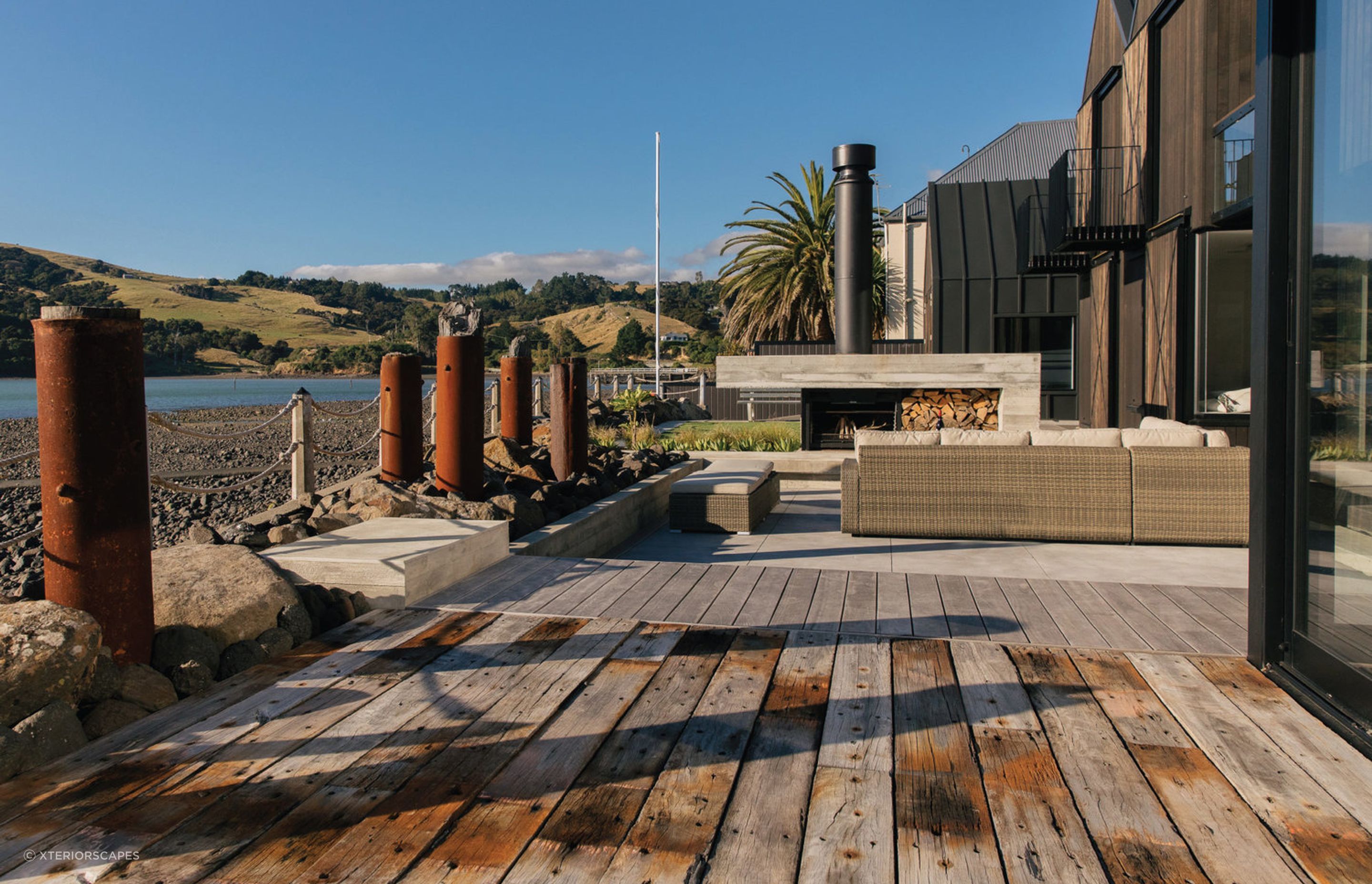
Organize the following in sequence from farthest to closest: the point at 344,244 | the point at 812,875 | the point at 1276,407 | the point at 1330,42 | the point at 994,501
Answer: the point at 344,244 < the point at 994,501 < the point at 1276,407 < the point at 1330,42 < the point at 812,875

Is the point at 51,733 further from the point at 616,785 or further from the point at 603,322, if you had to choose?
the point at 603,322

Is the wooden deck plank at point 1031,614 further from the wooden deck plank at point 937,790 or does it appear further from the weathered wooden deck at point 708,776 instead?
the wooden deck plank at point 937,790

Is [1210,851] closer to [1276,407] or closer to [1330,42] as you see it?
[1276,407]

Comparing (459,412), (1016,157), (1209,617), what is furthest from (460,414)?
(1016,157)

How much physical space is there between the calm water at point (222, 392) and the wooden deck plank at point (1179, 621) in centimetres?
3882

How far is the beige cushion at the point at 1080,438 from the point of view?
603cm

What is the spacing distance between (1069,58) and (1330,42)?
15.6 m

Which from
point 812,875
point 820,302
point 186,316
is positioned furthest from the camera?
point 186,316

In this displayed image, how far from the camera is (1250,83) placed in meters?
8.43

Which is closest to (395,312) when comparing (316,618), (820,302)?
(820,302)

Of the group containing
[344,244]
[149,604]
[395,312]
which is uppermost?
[344,244]

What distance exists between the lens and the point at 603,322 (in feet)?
225

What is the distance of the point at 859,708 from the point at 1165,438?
4.62 m

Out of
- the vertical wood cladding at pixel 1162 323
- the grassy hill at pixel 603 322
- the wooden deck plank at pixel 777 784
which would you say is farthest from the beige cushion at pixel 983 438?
the grassy hill at pixel 603 322
